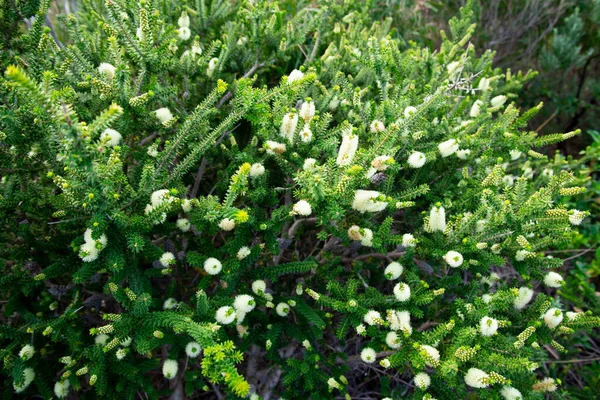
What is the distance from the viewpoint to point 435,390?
192 cm

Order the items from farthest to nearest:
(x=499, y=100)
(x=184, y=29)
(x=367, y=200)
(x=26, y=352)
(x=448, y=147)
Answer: (x=499, y=100)
(x=184, y=29)
(x=448, y=147)
(x=26, y=352)
(x=367, y=200)

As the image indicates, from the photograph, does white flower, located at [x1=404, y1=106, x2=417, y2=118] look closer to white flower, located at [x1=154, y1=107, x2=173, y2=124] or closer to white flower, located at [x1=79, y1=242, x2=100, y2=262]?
white flower, located at [x1=154, y1=107, x2=173, y2=124]

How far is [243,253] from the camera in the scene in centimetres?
186

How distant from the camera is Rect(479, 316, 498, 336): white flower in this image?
1.72m

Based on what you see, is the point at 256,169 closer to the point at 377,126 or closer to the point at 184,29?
the point at 377,126

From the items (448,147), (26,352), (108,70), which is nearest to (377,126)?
(448,147)

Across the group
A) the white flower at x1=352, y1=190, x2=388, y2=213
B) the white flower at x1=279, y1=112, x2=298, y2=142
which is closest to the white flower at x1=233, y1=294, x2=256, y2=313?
the white flower at x1=352, y1=190, x2=388, y2=213

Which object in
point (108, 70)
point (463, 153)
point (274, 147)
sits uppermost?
point (108, 70)

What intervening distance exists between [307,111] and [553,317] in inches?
59.6

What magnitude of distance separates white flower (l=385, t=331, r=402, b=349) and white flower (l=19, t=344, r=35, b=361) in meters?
1.64

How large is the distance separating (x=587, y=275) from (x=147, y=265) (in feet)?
10.6

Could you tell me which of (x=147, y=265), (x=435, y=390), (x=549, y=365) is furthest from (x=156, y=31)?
(x=549, y=365)

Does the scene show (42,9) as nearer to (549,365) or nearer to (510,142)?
(510,142)

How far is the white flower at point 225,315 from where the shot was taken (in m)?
1.66
